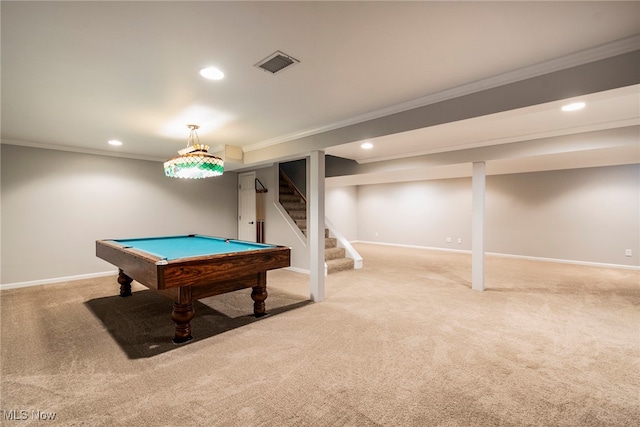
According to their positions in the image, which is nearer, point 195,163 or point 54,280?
point 195,163

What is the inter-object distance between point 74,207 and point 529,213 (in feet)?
30.3

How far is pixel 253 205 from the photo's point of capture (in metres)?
6.40

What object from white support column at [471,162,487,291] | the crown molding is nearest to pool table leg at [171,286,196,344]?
the crown molding

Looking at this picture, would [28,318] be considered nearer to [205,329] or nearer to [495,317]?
[205,329]

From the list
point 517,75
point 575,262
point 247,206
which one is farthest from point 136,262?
point 575,262

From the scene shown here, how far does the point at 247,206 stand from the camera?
661cm

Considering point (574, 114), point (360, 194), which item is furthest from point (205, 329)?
point (360, 194)

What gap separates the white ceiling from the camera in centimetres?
155

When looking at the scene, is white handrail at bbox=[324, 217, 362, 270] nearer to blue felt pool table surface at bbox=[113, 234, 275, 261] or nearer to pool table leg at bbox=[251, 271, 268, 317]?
blue felt pool table surface at bbox=[113, 234, 275, 261]

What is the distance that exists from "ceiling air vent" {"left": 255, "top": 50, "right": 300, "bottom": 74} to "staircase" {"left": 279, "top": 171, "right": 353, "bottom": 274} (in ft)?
12.6

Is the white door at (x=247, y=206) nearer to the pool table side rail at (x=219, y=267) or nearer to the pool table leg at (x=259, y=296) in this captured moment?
the pool table leg at (x=259, y=296)

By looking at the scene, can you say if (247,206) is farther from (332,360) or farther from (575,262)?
(575,262)

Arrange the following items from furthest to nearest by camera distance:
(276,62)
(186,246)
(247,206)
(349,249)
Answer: (247,206)
(349,249)
(186,246)
(276,62)

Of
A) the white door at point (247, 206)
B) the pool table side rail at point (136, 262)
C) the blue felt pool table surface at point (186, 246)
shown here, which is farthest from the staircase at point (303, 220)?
the pool table side rail at point (136, 262)
